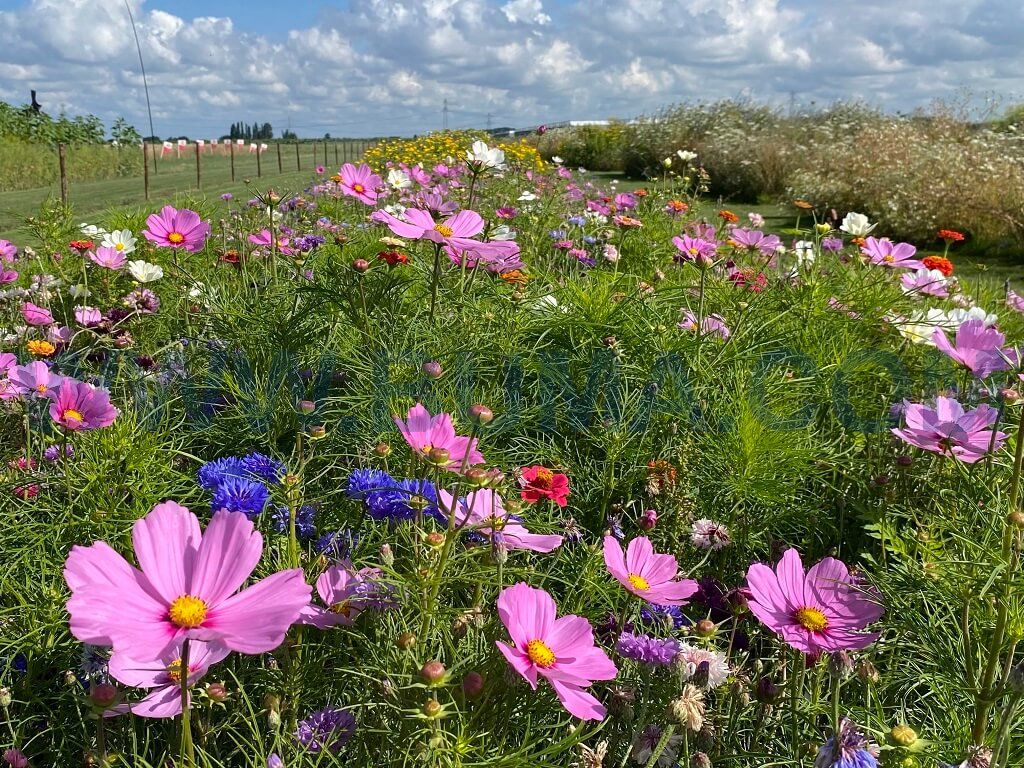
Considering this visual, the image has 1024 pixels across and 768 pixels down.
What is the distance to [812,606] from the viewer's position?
2.92 feet

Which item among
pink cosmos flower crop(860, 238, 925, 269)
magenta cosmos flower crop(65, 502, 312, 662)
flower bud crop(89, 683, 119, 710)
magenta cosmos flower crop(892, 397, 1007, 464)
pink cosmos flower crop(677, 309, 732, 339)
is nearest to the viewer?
magenta cosmos flower crop(65, 502, 312, 662)

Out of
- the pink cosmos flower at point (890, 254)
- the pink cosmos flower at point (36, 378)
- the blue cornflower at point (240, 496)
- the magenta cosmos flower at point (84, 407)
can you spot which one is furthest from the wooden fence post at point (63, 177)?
the pink cosmos flower at point (890, 254)

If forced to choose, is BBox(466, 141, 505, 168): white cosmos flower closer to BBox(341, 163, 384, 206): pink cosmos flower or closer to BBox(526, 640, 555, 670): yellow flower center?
BBox(341, 163, 384, 206): pink cosmos flower

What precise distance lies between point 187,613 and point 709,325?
1.54 m

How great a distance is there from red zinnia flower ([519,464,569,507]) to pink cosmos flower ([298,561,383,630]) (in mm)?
218

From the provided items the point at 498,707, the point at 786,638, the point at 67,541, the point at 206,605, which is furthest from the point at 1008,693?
the point at 67,541

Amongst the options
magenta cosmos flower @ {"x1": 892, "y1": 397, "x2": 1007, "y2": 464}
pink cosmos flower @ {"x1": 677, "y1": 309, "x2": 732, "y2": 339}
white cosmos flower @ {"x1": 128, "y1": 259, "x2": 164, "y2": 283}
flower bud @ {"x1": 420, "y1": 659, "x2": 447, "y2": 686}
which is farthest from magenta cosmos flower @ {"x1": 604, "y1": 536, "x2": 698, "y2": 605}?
white cosmos flower @ {"x1": 128, "y1": 259, "x2": 164, "y2": 283}

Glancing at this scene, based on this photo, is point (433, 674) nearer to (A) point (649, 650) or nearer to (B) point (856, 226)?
(A) point (649, 650)

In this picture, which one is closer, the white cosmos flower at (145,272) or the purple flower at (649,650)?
the purple flower at (649,650)

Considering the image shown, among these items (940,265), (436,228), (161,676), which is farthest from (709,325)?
(161,676)

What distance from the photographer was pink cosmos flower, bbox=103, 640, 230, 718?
0.75 meters

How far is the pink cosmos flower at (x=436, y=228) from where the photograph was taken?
4.63 ft

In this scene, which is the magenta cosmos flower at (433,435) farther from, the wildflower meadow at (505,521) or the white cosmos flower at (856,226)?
the white cosmos flower at (856,226)

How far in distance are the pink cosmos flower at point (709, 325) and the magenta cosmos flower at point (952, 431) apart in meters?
0.71
